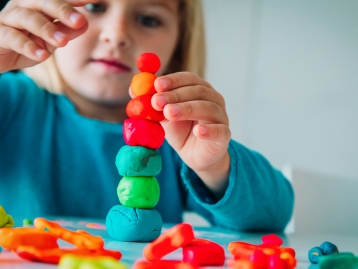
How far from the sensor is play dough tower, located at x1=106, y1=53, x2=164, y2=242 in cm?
56

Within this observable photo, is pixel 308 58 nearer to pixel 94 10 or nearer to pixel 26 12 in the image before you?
pixel 94 10

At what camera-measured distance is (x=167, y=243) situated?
0.41 metres

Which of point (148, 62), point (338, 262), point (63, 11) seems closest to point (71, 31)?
point (63, 11)

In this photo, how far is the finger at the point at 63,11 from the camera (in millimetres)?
673

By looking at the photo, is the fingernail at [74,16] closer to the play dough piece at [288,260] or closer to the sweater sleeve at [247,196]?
the sweater sleeve at [247,196]

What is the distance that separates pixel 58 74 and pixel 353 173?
1.32 metres

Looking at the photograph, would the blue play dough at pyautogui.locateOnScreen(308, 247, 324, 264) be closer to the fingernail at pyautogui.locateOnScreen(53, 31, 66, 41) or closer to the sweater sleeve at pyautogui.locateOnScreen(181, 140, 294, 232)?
the sweater sleeve at pyautogui.locateOnScreen(181, 140, 294, 232)

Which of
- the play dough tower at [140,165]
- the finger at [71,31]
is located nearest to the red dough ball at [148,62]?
the play dough tower at [140,165]

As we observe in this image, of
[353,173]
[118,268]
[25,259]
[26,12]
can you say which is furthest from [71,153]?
[353,173]

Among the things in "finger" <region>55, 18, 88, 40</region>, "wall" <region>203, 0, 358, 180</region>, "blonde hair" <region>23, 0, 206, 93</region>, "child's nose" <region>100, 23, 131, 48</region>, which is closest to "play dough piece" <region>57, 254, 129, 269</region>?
"finger" <region>55, 18, 88, 40</region>

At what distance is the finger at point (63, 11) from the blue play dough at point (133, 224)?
0.99 ft

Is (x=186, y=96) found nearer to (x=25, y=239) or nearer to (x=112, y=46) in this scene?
(x=25, y=239)

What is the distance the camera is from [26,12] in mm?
700

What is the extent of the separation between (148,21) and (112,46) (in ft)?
0.44
